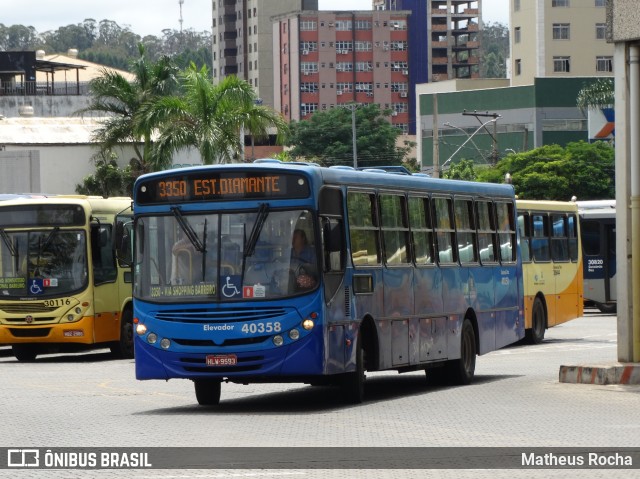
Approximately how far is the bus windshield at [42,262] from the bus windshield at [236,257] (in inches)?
430

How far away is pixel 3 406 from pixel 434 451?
6.96m

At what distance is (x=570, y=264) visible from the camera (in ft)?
111

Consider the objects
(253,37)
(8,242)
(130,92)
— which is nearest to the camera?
(8,242)

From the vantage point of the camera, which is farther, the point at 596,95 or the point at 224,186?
the point at 596,95

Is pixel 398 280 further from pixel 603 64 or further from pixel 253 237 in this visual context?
pixel 603 64

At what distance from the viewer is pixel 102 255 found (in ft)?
92.9

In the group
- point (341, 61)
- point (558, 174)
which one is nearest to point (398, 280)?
point (558, 174)

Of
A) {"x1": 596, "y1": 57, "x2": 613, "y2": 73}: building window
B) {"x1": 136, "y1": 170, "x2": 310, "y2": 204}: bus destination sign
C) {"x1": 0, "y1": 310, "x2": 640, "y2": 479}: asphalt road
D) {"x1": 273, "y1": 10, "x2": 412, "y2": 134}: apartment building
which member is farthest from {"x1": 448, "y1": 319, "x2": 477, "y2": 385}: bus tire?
Result: {"x1": 273, "y1": 10, "x2": 412, "y2": 134}: apartment building

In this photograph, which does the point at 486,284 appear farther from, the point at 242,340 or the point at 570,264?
the point at 570,264

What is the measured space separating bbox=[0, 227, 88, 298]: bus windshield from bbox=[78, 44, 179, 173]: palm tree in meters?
15.8

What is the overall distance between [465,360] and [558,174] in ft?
201

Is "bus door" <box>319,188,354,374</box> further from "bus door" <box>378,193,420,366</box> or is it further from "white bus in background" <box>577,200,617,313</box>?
"white bus in background" <box>577,200,617,313</box>

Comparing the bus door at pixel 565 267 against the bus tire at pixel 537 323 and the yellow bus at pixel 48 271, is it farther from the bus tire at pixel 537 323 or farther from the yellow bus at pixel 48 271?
the yellow bus at pixel 48 271

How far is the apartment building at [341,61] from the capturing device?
6747 inches
